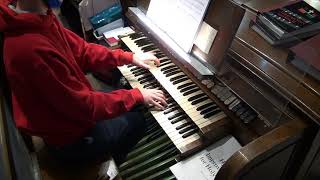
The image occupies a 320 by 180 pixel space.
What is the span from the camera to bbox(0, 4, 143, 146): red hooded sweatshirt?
1.30m

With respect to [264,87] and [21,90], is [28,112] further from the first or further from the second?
[264,87]

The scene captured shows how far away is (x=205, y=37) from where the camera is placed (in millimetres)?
1542

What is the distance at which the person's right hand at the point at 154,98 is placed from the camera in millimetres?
1654

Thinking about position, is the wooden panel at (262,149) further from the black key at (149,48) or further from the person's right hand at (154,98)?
the black key at (149,48)

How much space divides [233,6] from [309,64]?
15.5 inches

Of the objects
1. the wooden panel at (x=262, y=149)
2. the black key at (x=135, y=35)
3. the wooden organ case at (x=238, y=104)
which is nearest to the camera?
the wooden panel at (x=262, y=149)

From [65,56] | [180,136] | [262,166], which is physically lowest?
[262,166]

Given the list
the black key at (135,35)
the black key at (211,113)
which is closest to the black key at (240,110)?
the black key at (211,113)

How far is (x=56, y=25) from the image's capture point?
156 centimetres

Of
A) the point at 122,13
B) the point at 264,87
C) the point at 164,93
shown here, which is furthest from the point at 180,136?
the point at 122,13

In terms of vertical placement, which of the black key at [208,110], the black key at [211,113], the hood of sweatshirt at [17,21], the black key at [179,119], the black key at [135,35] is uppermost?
the black key at [135,35]

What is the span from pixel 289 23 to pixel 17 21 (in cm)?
112

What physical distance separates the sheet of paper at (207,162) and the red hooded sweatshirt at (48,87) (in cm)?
38

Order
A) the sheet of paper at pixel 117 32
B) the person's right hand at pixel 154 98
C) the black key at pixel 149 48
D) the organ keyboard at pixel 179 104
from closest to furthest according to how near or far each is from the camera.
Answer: the organ keyboard at pixel 179 104, the person's right hand at pixel 154 98, the black key at pixel 149 48, the sheet of paper at pixel 117 32
